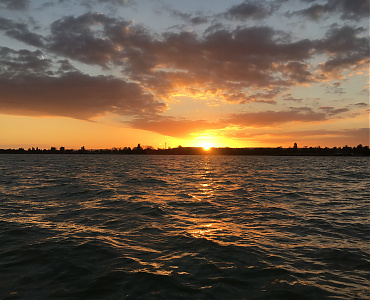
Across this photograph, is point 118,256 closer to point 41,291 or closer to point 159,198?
point 41,291

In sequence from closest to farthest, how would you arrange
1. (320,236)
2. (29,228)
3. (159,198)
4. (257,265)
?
(257,265) < (320,236) < (29,228) < (159,198)

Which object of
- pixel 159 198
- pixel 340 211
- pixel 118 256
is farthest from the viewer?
pixel 159 198

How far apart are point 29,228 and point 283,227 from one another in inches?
540

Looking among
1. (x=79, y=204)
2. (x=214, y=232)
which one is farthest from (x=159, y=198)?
(x=214, y=232)

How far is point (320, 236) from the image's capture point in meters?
13.0

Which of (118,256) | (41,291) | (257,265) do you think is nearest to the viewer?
(41,291)

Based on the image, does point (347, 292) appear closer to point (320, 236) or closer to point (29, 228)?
point (320, 236)

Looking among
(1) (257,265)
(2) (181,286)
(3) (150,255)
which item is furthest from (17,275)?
(1) (257,265)

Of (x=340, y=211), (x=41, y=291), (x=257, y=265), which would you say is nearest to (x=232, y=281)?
(x=257, y=265)

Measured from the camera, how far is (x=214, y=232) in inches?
530

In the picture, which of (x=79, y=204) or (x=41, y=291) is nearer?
(x=41, y=291)

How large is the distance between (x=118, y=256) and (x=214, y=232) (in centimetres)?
524

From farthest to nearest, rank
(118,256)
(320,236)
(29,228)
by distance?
(29,228) < (320,236) < (118,256)

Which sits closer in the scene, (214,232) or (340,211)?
(214,232)
